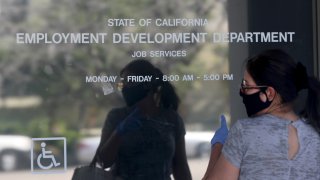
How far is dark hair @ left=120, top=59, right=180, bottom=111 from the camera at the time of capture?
5.02 metres

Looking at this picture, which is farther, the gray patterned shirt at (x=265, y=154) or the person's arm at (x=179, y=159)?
the person's arm at (x=179, y=159)

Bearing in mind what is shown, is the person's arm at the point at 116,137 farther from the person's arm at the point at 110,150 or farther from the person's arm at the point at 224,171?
the person's arm at the point at 224,171

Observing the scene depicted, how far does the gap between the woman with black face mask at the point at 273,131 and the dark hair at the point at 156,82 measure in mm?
1484

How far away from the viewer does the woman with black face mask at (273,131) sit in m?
3.48

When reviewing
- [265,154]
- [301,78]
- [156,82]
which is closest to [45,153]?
[156,82]

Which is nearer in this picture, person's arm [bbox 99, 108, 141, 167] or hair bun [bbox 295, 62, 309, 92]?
hair bun [bbox 295, 62, 309, 92]

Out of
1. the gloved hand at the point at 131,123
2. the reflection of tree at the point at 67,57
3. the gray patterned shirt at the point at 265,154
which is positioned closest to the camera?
the gray patterned shirt at the point at 265,154

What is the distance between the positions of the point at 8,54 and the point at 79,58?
0.43 meters

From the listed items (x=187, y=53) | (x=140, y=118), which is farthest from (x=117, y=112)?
(x=187, y=53)

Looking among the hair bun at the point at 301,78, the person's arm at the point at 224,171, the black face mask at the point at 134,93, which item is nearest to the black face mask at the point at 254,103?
the hair bun at the point at 301,78

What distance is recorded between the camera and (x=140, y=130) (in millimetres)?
5039

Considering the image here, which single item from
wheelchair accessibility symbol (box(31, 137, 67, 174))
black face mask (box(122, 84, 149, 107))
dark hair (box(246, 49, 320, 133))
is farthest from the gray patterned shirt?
wheelchair accessibility symbol (box(31, 137, 67, 174))

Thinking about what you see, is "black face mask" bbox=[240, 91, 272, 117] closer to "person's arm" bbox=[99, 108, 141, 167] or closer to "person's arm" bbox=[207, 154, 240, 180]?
"person's arm" bbox=[207, 154, 240, 180]

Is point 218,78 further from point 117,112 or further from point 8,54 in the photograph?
point 8,54
